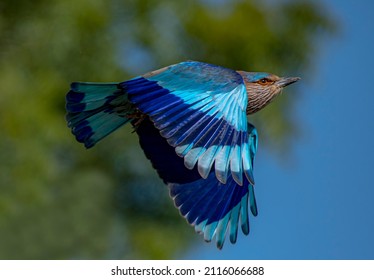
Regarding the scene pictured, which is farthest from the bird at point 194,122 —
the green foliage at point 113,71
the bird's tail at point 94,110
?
the green foliage at point 113,71

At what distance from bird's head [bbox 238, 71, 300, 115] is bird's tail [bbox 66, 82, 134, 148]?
522mm

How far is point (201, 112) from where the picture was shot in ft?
17.7

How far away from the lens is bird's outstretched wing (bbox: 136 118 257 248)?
223 inches

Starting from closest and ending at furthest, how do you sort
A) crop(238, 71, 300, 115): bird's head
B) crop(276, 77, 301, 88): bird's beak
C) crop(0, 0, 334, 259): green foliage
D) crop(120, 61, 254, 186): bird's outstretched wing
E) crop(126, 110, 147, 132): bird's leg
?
crop(120, 61, 254, 186): bird's outstretched wing < crop(126, 110, 147, 132): bird's leg < crop(238, 71, 300, 115): bird's head < crop(276, 77, 301, 88): bird's beak < crop(0, 0, 334, 259): green foliage

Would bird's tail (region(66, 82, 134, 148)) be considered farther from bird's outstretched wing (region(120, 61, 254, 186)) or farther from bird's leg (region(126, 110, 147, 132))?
bird's outstretched wing (region(120, 61, 254, 186))

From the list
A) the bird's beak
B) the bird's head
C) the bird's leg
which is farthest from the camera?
the bird's beak

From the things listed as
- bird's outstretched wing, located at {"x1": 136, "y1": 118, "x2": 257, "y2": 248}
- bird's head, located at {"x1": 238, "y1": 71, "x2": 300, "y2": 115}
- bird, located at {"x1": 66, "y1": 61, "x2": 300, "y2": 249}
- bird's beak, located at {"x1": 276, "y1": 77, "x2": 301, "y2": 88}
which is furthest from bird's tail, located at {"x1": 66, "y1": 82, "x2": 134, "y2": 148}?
bird's beak, located at {"x1": 276, "y1": 77, "x2": 301, "y2": 88}

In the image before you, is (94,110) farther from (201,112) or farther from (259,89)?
(259,89)

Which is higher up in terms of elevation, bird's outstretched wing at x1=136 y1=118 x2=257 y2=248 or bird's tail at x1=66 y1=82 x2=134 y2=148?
bird's tail at x1=66 y1=82 x2=134 y2=148

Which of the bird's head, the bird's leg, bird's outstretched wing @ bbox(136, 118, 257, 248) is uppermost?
the bird's head

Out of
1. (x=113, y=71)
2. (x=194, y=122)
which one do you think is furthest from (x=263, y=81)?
(x=113, y=71)

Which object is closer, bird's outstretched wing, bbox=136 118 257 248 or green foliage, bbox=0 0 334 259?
bird's outstretched wing, bbox=136 118 257 248

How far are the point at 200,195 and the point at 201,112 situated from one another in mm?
459

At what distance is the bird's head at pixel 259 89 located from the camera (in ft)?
19.0
